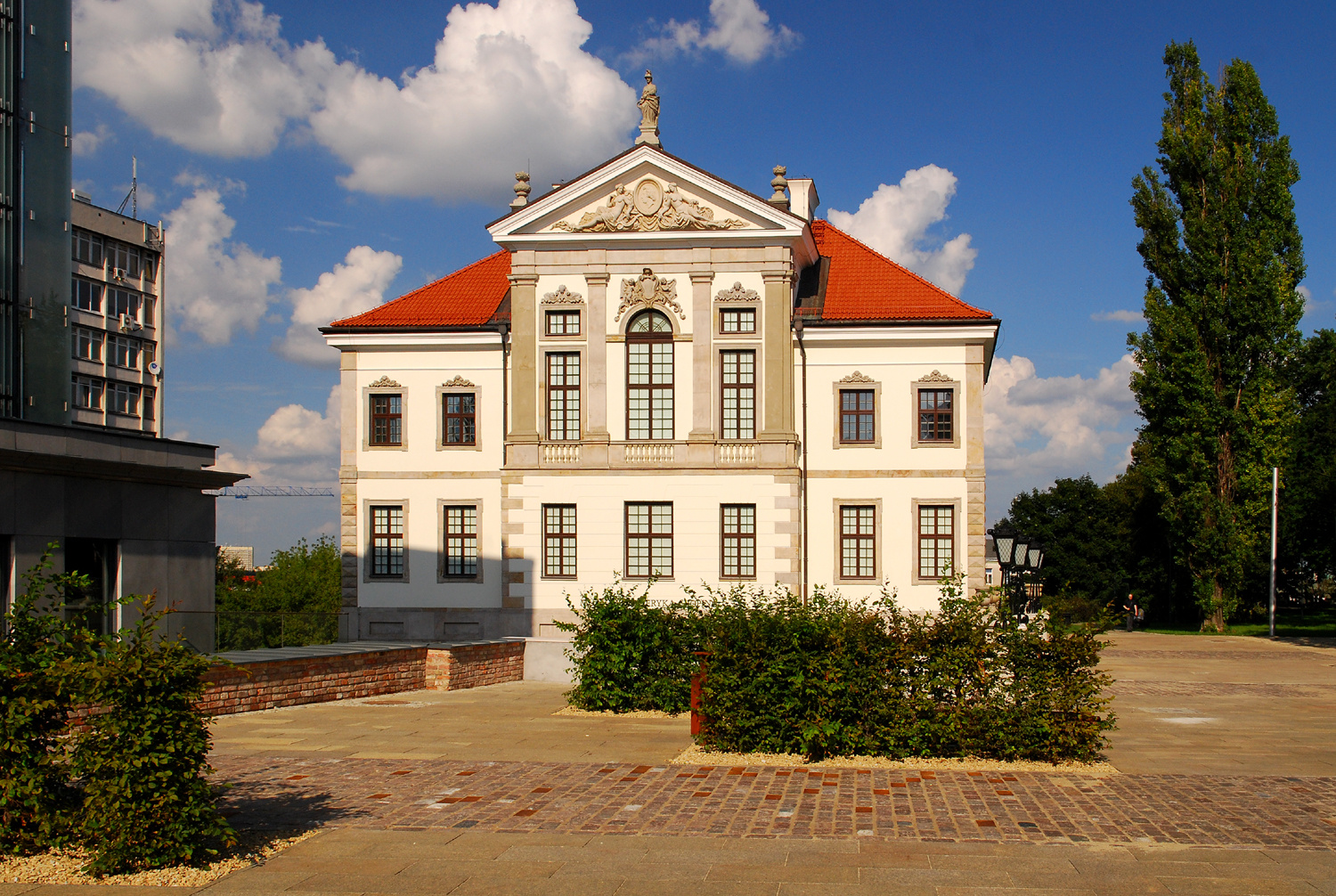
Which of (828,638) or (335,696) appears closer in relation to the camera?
(828,638)

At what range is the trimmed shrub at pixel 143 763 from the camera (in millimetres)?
8633

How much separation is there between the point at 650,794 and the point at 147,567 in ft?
39.5

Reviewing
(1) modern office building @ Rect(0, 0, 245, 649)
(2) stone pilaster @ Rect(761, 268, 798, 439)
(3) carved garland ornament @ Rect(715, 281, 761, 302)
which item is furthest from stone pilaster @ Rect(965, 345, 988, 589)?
(1) modern office building @ Rect(0, 0, 245, 649)

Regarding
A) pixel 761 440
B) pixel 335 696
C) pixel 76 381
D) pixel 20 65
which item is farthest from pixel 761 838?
pixel 76 381

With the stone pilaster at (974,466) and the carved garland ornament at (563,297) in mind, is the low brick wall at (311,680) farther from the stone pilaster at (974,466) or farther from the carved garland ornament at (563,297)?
the stone pilaster at (974,466)

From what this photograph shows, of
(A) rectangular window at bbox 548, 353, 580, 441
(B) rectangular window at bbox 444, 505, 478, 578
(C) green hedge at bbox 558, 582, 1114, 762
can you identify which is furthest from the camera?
(B) rectangular window at bbox 444, 505, 478, 578

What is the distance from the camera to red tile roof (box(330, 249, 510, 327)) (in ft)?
117

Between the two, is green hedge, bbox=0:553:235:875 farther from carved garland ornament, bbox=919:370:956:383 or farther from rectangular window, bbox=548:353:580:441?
carved garland ornament, bbox=919:370:956:383

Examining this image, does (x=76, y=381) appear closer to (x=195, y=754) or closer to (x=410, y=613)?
(x=410, y=613)

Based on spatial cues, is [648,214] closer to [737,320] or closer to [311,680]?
[737,320]

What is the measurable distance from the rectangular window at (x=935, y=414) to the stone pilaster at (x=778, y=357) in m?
3.98

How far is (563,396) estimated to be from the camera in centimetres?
3334

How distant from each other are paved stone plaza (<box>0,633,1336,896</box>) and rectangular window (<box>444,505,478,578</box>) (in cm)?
1689

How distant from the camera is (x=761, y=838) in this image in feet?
33.0
